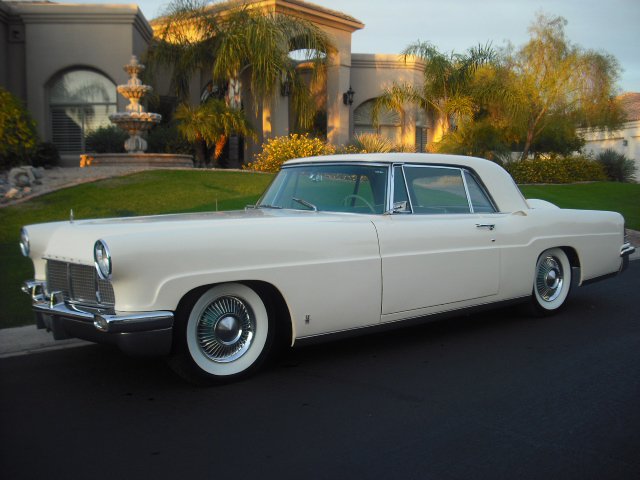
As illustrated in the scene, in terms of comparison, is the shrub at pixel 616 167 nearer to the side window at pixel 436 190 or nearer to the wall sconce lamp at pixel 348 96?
the wall sconce lamp at pixel 348 96

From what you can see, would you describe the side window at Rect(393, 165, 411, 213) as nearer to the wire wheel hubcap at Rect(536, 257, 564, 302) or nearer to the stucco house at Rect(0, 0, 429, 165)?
the wire wheel hubcap at Rect(536, 257, 564, 302)

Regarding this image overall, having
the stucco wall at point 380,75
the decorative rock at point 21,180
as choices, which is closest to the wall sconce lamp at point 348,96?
the stucco wall at point 380,75

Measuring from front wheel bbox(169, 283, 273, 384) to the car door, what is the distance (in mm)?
958

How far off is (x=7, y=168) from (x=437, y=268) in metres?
13.5

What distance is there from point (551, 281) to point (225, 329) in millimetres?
3446

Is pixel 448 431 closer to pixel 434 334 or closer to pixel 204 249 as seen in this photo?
pixel 204 249

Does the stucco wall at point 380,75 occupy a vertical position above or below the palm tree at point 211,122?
above

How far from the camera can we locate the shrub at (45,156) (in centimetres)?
1792

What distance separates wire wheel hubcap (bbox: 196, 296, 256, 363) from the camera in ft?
13.7

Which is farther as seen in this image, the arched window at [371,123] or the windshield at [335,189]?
the arched window at [371,123]

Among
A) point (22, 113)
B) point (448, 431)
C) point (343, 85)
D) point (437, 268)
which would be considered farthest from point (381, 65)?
point (448, 431)

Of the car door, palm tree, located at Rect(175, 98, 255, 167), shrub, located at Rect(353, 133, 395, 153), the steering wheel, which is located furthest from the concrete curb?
shrub, located at Rect(353, 133, 395, 153)

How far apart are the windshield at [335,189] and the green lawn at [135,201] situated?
9.62 feet

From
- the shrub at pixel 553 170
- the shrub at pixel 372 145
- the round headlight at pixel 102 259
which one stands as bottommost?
the round headlight at pixel 102 259
